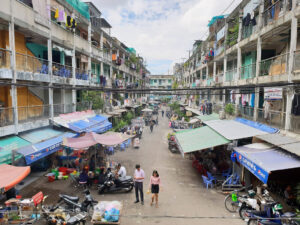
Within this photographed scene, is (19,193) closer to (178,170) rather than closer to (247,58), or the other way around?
(178,170)

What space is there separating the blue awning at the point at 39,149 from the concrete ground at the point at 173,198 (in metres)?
1.61

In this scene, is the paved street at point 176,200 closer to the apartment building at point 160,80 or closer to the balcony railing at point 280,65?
the balcony railing at point 280,65

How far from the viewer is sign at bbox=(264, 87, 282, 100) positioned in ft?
33.0

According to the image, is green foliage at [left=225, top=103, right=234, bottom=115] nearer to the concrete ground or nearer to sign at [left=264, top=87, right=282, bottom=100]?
sign at [left=264, top=87, right=282, bottom=100]

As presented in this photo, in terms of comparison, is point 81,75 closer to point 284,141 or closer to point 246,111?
point 246,111

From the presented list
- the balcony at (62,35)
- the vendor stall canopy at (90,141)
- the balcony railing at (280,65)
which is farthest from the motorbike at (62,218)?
the balcony at (62,35)

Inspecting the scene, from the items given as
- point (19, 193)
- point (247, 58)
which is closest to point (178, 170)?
point (19, 193)

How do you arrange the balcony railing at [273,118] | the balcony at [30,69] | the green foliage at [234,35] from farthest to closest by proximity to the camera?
the green foliage at [234,35], the balcony at [30,69], the balcony railing at [273,118]

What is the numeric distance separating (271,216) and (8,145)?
426 inches

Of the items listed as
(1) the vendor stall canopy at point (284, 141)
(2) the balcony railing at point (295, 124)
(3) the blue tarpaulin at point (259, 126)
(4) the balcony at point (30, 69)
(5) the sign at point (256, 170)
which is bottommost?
(5) the sign at point (256, 170)

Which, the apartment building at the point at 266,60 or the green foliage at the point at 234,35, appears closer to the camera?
the apartment building at the point at 266,60

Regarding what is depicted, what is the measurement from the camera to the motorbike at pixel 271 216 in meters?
6.12

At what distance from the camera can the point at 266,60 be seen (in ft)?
42.7

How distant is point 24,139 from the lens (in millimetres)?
10234
